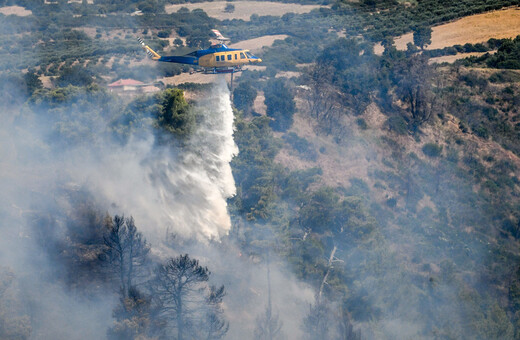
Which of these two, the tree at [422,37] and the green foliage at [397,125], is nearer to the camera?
the green foliage at [397,125]

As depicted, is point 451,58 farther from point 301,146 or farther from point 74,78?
point 74,78

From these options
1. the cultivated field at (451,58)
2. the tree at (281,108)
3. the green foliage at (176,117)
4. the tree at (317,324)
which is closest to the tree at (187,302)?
the tree at (317,324)

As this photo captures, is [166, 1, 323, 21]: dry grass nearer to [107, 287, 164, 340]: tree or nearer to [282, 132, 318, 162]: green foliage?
[282, 132, 318, 162]: green foliage

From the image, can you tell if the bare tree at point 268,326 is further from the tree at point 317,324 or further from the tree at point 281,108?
the tree at point 281,108

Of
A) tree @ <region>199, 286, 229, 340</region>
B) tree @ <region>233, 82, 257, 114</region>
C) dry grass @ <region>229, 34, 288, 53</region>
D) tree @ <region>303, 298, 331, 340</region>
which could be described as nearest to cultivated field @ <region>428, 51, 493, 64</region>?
dry grass @ <region>229, 34, 288, 53</region>

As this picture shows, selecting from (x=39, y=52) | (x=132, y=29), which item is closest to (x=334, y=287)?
(x=39, y=52)

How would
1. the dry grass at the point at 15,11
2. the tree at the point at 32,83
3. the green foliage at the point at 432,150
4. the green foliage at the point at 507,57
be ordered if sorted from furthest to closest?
the dry grass at the point at 15,11
the green foliage at the point at 507,57
the green foliage at the point at 432,150
the tree at the point at 32,83
